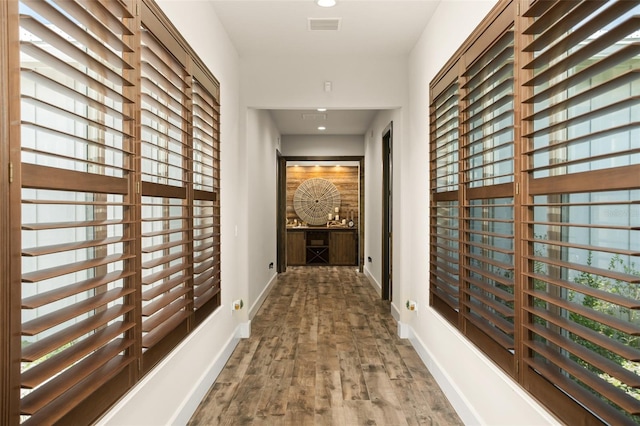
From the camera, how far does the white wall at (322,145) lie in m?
8.15

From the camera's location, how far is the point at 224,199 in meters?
3.46

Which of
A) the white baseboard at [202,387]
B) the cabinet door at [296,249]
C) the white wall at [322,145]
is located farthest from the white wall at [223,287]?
the cabinet door at [296,249]

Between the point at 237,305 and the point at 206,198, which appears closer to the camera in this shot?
the point at 206,198

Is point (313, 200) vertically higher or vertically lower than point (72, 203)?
higher

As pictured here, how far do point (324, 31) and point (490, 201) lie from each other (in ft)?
6.35

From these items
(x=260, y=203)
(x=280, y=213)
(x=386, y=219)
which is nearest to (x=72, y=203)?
(x=260, y=203)

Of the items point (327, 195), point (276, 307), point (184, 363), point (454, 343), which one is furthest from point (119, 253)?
point (327, 195)

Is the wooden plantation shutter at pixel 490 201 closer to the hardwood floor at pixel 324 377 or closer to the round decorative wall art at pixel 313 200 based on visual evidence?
the hardwood floor at pixel 324 377

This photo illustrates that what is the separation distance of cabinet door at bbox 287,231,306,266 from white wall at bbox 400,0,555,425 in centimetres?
507

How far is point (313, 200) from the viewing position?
9.48 metres

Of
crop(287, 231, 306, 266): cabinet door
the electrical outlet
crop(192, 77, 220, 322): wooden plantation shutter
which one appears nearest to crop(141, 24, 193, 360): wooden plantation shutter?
crop(192, 77, 220, 322): wooden plantation shutter

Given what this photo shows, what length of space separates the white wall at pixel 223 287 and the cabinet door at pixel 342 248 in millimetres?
5007

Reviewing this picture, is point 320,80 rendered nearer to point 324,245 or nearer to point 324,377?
point 324,377

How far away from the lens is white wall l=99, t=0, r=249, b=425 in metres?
2.01
